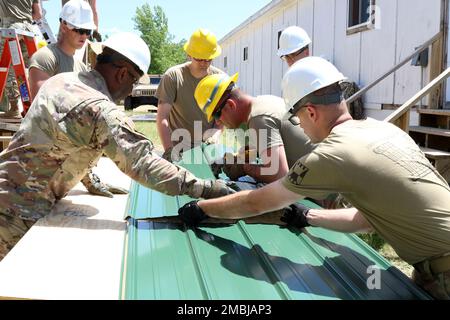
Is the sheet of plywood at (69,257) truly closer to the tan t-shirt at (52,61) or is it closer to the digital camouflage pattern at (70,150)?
the digital camouflage pattern at (70,150)

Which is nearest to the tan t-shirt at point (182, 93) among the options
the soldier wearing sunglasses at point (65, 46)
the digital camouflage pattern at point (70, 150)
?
the soldier wearing sunglasses at point (65, 46)

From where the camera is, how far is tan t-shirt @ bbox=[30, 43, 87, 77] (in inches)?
166

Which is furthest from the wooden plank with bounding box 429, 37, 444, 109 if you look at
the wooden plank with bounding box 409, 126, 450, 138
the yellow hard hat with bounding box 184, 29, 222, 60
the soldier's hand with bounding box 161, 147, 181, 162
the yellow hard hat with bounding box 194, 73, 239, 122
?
the yellow hard hat with bounding box 194, 73, 239, 122

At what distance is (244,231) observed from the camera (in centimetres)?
252

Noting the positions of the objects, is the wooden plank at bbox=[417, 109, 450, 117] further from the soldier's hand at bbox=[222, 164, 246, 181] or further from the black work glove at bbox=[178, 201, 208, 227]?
the black work glove at bbox=[178, 201, 208, 227]

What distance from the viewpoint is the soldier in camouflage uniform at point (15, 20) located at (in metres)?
6.05

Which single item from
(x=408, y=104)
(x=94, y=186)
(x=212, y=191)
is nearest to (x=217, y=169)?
(x=94, y=186)

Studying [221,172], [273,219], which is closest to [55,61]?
[221,172]

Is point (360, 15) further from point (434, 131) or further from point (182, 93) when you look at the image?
point (182, 93)

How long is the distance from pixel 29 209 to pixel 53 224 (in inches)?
8.5

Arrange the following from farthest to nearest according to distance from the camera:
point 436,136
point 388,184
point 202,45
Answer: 1. point 436,136
2. point 202,45
3. point 388,184

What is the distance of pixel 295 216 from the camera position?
2.61 meters

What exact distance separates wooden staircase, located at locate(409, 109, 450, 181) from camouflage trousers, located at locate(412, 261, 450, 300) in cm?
355

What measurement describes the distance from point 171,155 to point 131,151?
223 cm
